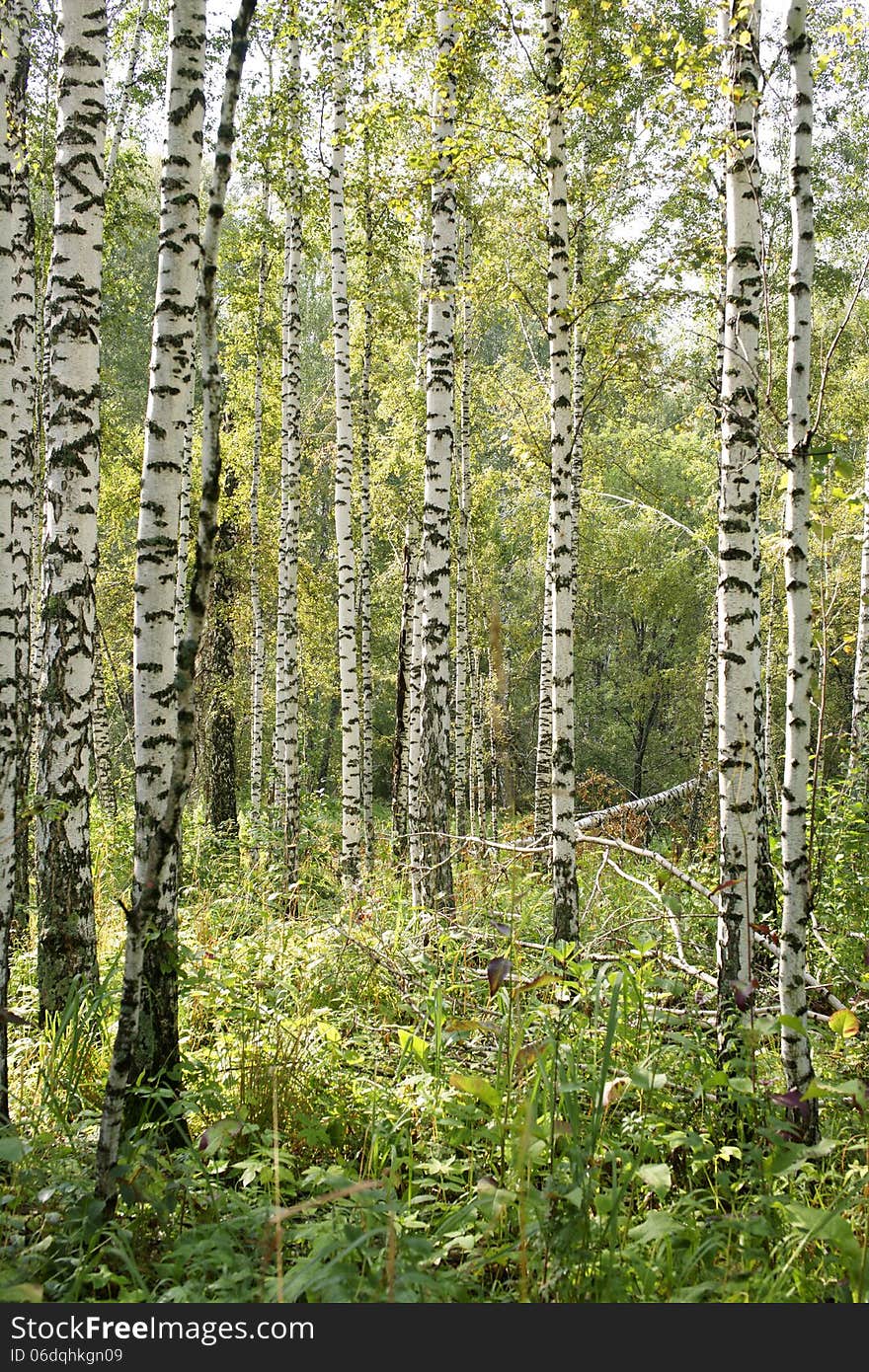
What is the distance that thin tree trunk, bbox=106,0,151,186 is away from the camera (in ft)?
35.7

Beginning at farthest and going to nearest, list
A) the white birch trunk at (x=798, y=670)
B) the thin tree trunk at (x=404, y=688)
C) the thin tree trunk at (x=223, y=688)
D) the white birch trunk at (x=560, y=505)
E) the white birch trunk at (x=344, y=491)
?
the thin tree trunk at (x=223, y=688) → the thin tree trunk at (x=404, y=688) → the white birch trunk at (x=344, y=491) → the white birch trunk at (x=560, y=505) → the white birch trunk at (x=798, y=670)

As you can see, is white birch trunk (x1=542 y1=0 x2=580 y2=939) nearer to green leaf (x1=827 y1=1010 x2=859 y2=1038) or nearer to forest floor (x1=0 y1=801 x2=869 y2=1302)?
forest floor (x1=0 y1=801 x2=869 y2=1302)

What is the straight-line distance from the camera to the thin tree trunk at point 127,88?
1088cm

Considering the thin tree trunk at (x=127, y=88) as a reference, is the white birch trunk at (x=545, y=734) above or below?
below

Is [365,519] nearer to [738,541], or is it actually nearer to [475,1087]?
[738,541]

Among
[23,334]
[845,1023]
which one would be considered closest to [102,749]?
[23,334]

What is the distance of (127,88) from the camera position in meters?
11.3

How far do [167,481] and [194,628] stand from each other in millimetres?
1346

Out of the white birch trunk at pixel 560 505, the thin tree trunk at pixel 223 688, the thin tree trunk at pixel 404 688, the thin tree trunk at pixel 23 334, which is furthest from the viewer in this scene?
the thin tree trunk at pixel 223 688

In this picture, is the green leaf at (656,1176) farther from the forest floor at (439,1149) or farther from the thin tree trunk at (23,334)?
the thin tree trunk at (23,334)

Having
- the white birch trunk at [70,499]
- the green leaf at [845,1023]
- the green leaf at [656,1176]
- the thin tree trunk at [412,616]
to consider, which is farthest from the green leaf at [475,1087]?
the thin tree trunk at [412,616]

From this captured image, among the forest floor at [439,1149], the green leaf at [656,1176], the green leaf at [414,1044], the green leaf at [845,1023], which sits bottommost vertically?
the forest floor at [439,1149]

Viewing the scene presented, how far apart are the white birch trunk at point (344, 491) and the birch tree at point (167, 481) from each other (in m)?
4.69

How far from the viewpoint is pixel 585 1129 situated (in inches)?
121
